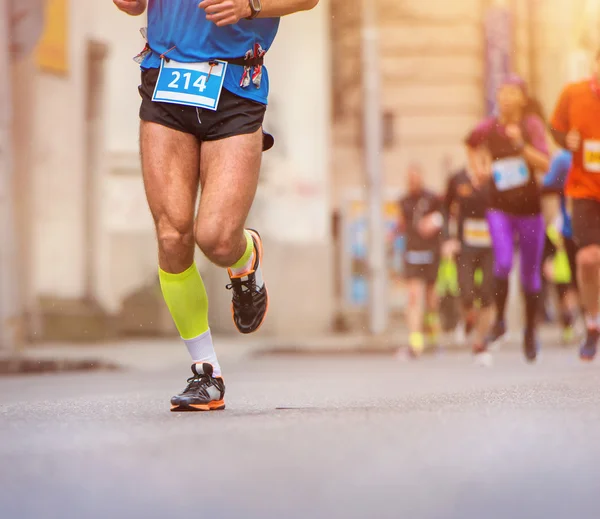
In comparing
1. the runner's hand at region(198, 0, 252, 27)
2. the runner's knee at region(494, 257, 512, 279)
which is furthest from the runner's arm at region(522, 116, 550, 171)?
the runner's hand at region(198, 0, 252, 27)

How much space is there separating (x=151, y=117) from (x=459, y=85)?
707 inches

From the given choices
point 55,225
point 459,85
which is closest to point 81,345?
point 55,225

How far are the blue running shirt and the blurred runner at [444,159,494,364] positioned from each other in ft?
21.0

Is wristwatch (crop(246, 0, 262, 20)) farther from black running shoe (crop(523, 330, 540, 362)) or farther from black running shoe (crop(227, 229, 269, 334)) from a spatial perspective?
black running shoe (crop(523, 330, 540, 362))

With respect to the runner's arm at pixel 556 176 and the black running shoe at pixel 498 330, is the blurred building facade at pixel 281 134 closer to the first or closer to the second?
the black running shoe at pixel 498 330

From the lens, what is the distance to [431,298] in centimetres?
1501

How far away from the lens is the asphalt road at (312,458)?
3090mm

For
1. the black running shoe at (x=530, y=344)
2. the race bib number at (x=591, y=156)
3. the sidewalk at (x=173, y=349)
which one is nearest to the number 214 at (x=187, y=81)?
the race bib number at (x=591, y=156)

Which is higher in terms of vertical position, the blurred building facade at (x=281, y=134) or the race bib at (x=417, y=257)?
the blurred building facade at (x=281, y=134)

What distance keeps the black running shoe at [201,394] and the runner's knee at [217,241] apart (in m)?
0.43

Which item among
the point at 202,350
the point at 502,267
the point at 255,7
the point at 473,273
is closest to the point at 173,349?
the point at 473,273

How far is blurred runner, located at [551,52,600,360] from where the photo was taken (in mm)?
9109

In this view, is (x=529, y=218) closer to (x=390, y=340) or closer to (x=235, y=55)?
(x=235, y=55)

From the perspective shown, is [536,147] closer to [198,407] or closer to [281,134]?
[198,407]
